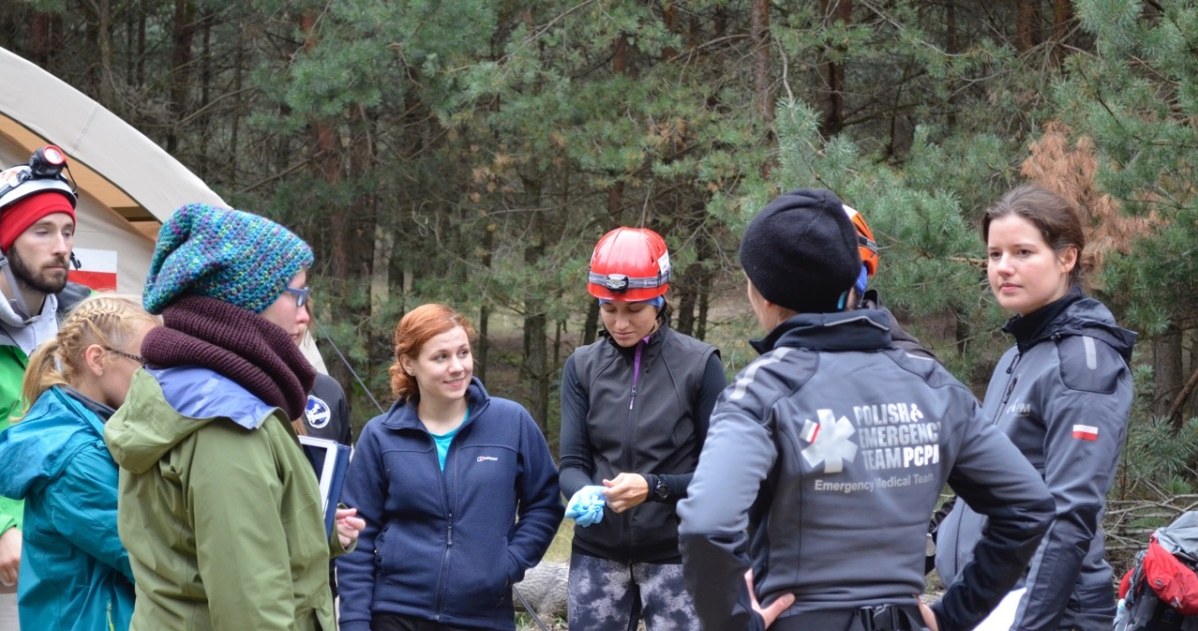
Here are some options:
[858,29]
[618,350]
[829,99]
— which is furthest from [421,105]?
[618,350]

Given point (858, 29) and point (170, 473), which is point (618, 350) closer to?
point (170, 473)

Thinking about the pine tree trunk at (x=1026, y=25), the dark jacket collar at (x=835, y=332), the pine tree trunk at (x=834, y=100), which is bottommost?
the dark jacket collar at (x=835, y=332)

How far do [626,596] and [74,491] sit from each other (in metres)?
1.65

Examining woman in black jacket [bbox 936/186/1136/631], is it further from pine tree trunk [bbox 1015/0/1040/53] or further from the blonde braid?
pine tree trunk [bbox 1015/0/1040/53]

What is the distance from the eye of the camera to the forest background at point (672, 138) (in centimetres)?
592

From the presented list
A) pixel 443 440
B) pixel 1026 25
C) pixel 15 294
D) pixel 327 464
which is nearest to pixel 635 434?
pixel 443 440

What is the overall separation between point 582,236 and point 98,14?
6.19 m

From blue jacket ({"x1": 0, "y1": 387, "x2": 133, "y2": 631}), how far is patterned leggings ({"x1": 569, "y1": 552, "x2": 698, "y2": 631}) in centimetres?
139

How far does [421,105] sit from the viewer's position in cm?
1252

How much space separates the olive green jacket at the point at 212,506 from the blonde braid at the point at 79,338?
718 mm

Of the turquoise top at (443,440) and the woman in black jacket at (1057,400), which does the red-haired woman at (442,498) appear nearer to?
the turquoise top at (443,440)

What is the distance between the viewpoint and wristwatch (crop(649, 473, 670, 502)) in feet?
11.3

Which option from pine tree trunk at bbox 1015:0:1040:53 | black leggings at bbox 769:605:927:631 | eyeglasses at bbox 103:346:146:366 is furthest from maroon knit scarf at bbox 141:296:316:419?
pine tree trunk at bbox 1015:0:1040:53

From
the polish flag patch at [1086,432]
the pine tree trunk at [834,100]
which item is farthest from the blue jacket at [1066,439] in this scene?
the pine tree trunk at [834,100]
